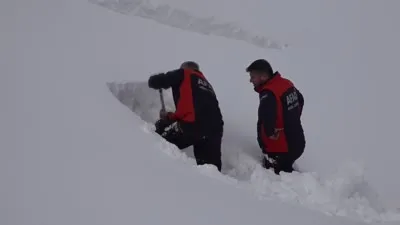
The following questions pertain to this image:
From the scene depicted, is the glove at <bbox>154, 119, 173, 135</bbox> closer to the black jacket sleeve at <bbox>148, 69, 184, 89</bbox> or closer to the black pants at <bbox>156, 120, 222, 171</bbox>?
the black pants at <bbox>156, 120, 222, 171</bbox>

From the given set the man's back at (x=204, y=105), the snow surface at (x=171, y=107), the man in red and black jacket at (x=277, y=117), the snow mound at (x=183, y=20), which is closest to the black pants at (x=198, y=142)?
the man's back at (x=204, y=105)

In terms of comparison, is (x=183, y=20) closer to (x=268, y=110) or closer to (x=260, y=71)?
(x=260, y=71)

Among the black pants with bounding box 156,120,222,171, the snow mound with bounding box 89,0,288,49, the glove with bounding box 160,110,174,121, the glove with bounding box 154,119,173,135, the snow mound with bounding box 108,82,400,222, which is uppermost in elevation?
→ the snow mound with bounding box 89,0,288,49

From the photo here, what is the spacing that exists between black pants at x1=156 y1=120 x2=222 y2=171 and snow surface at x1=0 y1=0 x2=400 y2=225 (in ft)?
0.82

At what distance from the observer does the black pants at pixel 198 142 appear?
4230 millimetres

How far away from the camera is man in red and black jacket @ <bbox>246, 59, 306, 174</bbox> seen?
4199 mm

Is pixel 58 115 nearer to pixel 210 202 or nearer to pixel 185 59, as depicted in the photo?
pixel 210 202

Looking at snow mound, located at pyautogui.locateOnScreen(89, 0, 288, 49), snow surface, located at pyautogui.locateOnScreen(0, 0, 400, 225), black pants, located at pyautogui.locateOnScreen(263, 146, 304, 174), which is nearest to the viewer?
snow surface, located at pyautogui.locateOnScreen(0, 0, 400, 225)

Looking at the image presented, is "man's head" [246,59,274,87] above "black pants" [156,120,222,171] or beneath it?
above

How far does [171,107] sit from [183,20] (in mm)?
2710

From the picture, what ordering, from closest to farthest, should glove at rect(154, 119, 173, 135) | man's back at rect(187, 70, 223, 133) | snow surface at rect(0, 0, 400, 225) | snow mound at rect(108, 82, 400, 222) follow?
1. snow surface at rect(0, 0, 400, 225)
2. snow mound at rect(108, 82, 400, 222)
3. man's back at rect(187, 70, 223, 133)
4. glove at rect(154, 119, 173, 135)

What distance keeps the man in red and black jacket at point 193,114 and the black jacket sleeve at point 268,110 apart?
0.40 meters

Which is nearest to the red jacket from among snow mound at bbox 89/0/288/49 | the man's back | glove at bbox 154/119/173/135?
the man's back

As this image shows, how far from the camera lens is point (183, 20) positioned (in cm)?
723
